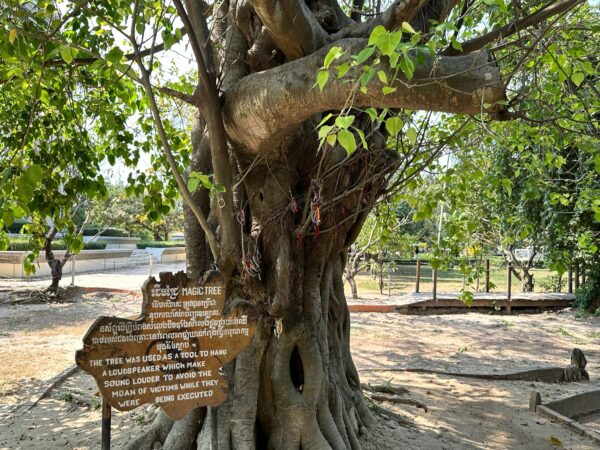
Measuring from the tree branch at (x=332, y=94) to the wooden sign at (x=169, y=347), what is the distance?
1153 mm

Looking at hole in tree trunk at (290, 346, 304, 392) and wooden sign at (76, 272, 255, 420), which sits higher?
wooden sign at (76, 272, 255, 420)

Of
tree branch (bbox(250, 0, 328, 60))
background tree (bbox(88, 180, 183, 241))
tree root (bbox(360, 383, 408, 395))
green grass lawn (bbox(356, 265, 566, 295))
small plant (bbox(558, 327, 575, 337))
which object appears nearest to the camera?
tree branch (bbox(250, 0, 328, 60))

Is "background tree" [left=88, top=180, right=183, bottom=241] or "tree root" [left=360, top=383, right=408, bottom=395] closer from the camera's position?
"tree root" [left=360, top=383, right=408, bottom=395]

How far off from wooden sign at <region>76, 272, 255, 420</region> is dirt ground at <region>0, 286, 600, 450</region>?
2.61 metres

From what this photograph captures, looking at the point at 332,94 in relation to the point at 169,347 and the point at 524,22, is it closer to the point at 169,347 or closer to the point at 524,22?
the point at 169,347

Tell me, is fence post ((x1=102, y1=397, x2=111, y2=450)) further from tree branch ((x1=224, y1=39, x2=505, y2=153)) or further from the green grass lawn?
the green grass lawn

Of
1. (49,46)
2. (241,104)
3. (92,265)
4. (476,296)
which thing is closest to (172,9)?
(49,46)

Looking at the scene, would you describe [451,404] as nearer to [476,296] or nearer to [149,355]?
[149,355]

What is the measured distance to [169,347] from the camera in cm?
291

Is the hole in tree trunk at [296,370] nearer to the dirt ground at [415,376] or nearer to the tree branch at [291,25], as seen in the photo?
the dirt ground at [415,376]

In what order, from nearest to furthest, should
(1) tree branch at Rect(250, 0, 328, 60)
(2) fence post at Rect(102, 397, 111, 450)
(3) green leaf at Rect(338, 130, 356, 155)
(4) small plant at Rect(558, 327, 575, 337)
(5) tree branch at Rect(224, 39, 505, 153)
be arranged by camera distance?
(3) green leaf at Rect(338, 130, 356, 155) → (5) tree branch at Rect(224, 39, 505, 153) → (2) fence post at Rect(102, 397, 111, 450) → (1) tree branch at Rect(250, 0, 328, 60) → (4) small plant at Rect(558, 327, 575, 337)

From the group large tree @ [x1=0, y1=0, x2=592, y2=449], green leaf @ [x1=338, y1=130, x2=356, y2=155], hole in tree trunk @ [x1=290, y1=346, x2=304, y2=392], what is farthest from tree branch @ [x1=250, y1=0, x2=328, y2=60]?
hole in tree trunk @ [x1=290, y1=346, x2=304, y2=392]

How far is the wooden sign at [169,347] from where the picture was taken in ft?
9.05

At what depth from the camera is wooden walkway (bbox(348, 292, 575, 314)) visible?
675 inches
